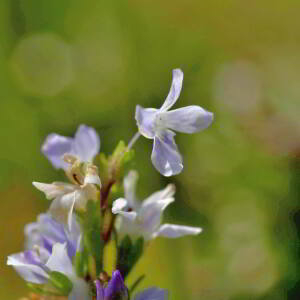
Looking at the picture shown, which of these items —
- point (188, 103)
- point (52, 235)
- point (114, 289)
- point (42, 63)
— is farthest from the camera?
point (42, 63)

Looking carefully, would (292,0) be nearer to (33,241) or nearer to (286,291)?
(286,291)

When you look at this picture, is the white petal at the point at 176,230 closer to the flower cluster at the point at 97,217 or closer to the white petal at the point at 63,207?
the flower cluster at the point at 97,217

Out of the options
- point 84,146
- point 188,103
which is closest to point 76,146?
point 84,146

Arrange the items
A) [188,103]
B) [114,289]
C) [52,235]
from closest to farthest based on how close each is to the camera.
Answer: [114,289] < [52,235] < [188,103]

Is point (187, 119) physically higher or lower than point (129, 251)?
higher

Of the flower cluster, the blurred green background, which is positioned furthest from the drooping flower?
the blurred green background

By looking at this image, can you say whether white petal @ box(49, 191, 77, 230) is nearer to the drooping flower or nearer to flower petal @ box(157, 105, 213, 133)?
the drooping flower

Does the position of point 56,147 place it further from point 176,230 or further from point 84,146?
point 176,230

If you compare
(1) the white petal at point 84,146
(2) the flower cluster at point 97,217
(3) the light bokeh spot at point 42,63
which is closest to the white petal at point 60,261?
(2) the flower cluster at point 97,217
